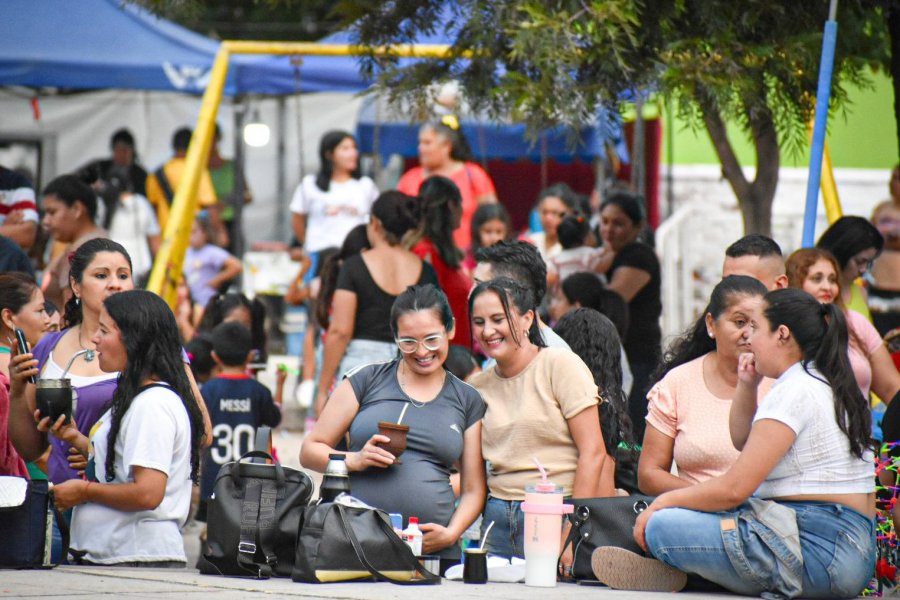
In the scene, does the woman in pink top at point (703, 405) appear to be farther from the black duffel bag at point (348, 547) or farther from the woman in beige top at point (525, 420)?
the black duffel bag at point (348, 547)

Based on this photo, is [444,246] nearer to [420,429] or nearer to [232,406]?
[232,406]

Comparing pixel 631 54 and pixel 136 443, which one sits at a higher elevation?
pixel 631 54

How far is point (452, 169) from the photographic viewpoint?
1091 centimetres

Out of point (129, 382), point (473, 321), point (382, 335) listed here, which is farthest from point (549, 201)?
point (129, 382)

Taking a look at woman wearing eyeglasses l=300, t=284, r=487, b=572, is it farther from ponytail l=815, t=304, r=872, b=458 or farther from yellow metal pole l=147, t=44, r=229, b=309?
yellow metal pole l=147, t=44, r=229, b=309

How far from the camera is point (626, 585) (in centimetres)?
549

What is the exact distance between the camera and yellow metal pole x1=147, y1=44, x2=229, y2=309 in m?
9.54

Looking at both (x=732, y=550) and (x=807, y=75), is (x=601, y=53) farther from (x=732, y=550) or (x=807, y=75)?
(x=732, y=550)

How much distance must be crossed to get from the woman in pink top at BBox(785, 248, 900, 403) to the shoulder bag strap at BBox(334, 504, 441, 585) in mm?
2638

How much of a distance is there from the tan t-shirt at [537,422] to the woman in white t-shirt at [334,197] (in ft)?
18.8

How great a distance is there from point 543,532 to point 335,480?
0.84 m

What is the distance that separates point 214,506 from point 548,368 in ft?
4.95

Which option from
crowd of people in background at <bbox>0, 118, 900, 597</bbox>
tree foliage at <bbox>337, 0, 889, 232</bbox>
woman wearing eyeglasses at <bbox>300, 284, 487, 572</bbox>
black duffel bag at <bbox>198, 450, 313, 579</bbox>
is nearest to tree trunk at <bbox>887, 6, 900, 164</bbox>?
tree foliage at <bbox>337, 0, 889, 232</bbox>

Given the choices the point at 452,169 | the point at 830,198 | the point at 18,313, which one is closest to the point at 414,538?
the point at 18,313
